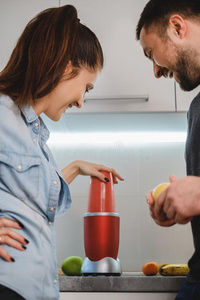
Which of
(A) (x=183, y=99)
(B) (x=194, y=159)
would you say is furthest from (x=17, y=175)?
(A) (x=183, y=99)

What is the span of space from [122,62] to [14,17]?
1.63ft

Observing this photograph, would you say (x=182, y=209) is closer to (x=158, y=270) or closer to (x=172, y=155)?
(x=158, y=270)

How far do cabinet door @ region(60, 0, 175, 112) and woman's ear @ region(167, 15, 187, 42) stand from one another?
0.45 meters

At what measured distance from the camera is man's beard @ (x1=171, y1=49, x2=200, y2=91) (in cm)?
118

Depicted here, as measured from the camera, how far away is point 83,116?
1.71 meters

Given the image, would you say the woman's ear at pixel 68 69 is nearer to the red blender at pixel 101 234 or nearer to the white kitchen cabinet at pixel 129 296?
the red blender at pixel 101 234

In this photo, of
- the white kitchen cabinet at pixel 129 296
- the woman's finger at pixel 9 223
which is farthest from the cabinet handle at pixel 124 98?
the woman's finger at pixel 9 223

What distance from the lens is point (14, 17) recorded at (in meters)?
1.77

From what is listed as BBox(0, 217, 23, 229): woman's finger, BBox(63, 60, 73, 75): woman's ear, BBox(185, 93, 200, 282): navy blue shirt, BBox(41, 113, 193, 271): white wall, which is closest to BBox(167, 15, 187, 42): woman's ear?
BBox(185, 93, 200, 282): navy blue shirt

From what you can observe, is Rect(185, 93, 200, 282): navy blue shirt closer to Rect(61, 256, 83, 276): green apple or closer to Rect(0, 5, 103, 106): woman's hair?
Rect(0, 5, 103, 106): woman's hair

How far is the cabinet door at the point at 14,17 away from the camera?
1742mm

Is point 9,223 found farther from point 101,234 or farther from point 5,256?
point 101,234

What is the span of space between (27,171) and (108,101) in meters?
0.82

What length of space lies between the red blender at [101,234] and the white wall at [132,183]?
0.39 metres
